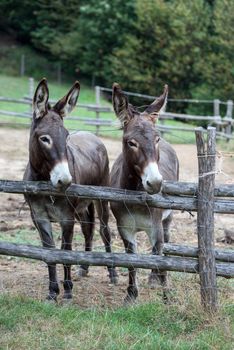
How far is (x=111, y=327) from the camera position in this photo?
5371mm

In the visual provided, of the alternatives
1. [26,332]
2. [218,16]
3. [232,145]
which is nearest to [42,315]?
[26,332]

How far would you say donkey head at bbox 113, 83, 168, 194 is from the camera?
5578 millimetres

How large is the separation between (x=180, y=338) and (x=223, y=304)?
0.69 m

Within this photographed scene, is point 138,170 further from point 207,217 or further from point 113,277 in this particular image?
point 113,277

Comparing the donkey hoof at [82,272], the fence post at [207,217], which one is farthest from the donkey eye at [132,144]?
the donkey hoof at [82,272]

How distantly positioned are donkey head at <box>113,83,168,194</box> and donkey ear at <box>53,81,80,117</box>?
473 millimetres

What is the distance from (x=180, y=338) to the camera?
5.29m

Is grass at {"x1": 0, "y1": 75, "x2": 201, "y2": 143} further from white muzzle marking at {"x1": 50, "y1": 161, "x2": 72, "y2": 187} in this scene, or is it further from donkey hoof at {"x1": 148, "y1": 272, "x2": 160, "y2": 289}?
white muzzle marking at {"x1": 50, "y1": 161, "x2": 72, "y2": 187}

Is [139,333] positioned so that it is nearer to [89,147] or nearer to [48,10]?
[89,147]

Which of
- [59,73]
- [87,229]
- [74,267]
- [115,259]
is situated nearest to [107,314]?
[115,259]

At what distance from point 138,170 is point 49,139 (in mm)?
876

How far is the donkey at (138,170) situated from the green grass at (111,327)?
506 millimetres

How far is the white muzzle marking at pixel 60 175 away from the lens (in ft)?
18.7

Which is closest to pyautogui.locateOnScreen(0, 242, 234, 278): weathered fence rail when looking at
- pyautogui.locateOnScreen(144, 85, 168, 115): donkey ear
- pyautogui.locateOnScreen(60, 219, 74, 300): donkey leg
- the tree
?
pyautogui.locateOnScreen(60, 219, 74, 300): donkey leg
